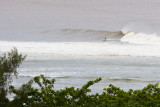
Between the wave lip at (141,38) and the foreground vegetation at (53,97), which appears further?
the wave lip at (141,38)

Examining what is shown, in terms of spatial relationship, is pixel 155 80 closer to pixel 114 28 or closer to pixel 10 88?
pixel 10 88

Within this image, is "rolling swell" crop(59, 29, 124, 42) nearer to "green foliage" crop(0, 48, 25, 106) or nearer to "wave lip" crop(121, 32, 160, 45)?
"wave lip" crop(121, 32, 160, 45)

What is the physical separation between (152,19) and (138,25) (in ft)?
13.0

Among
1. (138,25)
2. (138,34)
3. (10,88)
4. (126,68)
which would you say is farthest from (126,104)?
(138,25)

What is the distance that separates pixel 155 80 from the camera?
27.4ft

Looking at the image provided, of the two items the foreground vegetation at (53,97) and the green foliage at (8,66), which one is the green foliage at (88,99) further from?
the green foliage at (8,66)

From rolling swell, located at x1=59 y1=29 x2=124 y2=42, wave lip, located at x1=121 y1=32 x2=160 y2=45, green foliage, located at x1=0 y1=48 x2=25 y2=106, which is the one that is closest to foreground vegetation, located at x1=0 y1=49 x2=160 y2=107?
green foliage, located at x1=0 y1=48 x2=25 y2=106

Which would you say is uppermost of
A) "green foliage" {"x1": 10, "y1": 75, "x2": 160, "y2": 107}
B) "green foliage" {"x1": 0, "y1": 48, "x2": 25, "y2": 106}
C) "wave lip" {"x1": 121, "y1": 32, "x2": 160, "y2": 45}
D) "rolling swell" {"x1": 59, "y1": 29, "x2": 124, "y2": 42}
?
"rolling swell" {"x1": 59, "y1": 29, "x2": 124, "y2": 42}

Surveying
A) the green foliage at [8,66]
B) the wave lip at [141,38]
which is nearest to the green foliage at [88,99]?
the green foliage at [8,66]

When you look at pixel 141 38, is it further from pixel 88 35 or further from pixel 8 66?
pixel 8 66

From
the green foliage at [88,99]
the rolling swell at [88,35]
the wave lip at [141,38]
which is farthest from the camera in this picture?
the rolling swell at [88,35]

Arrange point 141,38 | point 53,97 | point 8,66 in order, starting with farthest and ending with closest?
point 141,38, point 53,97, point 8,66

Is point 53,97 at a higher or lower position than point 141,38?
lower

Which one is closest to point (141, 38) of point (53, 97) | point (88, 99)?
point (88, 99)
